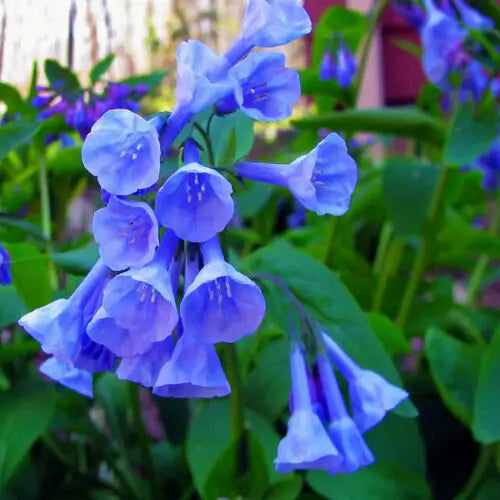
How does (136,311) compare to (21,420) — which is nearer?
(136,311)

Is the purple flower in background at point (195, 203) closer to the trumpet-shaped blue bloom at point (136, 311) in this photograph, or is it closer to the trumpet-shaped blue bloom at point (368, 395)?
the trumpet-shaped blue bloom at point (136, 311)

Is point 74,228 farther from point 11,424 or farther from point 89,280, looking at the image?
point 89,280

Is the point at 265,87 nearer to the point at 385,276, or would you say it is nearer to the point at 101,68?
the point at 101,68

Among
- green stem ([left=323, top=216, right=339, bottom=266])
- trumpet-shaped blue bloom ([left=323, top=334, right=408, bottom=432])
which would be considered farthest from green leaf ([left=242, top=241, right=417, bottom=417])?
green stem ([left=323, top=216, right=339, bottom=266])

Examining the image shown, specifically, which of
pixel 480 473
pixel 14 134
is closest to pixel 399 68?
pixel 480 473

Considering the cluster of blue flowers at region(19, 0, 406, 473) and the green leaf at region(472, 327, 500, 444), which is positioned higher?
the cluster of blue flowers at region(19, 0, 406, 473)

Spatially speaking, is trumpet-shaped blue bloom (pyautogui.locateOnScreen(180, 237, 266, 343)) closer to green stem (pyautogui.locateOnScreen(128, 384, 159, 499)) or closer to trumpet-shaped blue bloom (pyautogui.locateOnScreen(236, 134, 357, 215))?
trumpet-shaped blue bloom (pyautogui.locateOnScreen(236, 134, 357, 215))

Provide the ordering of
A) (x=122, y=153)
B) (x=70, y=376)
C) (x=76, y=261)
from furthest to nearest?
1. (x=76, y=261)
2. (x=70, y=376)
3. (x=122, y=153)
